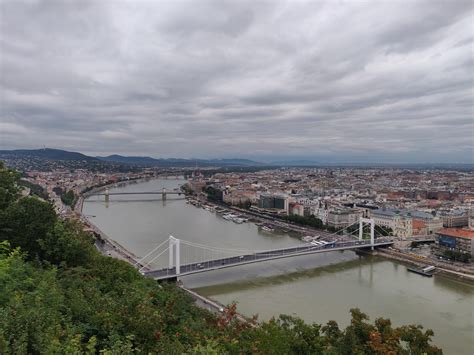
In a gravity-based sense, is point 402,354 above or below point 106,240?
above

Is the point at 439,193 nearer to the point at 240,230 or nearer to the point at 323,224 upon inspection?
the point at 323,224

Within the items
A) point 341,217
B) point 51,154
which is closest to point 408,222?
point 341,217

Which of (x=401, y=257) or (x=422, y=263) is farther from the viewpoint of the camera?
(x=401, y=257)

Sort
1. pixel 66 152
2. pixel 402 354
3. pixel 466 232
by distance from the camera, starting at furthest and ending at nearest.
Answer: pixel 66 152
pixel 466 232
pixel 402 354

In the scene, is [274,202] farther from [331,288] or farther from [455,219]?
[331,288]

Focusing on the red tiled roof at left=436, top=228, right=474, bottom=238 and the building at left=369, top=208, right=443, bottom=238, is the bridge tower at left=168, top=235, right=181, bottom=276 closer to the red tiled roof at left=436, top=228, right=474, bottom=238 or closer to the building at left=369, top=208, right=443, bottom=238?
the red tiled roof at left=436, top=228, right=474, bottom=238

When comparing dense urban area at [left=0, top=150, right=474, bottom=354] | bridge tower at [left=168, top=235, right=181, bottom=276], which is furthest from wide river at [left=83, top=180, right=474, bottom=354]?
dense urban area at [left=0, top=150, right=474, bottom=354]

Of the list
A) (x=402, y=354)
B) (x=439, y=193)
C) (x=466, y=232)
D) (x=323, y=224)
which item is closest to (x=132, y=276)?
(x=402, y=354)
